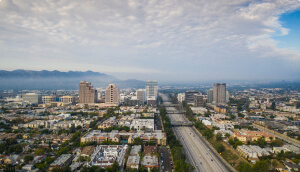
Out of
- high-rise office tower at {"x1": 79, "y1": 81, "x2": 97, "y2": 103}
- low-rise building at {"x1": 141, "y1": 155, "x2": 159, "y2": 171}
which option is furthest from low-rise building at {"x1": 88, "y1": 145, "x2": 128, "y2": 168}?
high-rise office tower at {"x1": 79, "y1": 81, "x2": 97, "y2": 103}

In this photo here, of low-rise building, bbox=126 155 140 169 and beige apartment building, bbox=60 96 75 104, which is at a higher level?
beige apartment building, bbox=60 96 75 104

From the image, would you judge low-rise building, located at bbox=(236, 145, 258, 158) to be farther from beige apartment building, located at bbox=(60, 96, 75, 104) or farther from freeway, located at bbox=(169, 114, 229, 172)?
beige apartment building, located at bbox=(60, 96, 75, 104)

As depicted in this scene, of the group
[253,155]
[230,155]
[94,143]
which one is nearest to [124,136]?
[94,143]

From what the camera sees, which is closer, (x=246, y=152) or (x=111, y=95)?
(x=246, y=152)

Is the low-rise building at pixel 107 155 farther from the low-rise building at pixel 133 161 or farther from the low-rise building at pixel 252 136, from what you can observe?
the low-rise building at pixel 252 136

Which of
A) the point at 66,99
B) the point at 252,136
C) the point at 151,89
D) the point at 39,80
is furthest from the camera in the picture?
the point at 39,80

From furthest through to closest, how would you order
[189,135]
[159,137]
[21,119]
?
[21,119], [189,135], [159,137]

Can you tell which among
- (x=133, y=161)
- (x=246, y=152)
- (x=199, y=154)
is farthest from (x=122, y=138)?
(x=246, y=152)

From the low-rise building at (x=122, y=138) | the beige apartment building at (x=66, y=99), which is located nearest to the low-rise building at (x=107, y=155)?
the low-rise building at (x=122, y=138)

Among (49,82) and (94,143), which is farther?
→ (49,82)

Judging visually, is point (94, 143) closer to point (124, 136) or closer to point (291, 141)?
point (124, 136)

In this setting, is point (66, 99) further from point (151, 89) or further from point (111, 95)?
point (151, 89)
